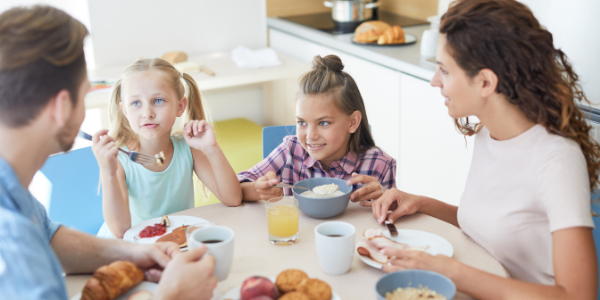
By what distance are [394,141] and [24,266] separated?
1.89 metres

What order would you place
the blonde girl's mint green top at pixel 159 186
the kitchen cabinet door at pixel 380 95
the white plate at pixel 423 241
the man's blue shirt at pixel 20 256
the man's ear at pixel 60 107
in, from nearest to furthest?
1. the man's blue shirt at pixel 20 256
2. the man's ear at pixel 60 107
3. the white plate at pixel 423 241
4. the blonde girl's mint green top at pixel 159 186
5. the kitchen cabinet door at pixel 380 95

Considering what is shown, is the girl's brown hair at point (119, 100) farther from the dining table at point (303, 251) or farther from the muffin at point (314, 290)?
the muffin at point (314, 290)

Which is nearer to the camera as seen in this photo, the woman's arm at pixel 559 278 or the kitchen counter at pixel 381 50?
the woman's arm at pixel 559 278

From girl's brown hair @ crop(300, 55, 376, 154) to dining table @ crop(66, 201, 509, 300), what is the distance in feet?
1.04

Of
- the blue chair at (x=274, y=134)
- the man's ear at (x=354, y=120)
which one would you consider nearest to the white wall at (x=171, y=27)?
the blue chair at (x=274, y=134)

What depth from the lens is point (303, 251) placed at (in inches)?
40.8

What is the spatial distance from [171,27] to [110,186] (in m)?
1.86

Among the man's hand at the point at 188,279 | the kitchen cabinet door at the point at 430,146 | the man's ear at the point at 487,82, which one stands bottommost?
the kitchen cabinet door at the point at 430,146

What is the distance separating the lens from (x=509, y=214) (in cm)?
103

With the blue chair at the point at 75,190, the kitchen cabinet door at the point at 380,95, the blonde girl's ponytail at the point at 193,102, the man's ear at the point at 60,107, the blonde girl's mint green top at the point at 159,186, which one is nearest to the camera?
the man's ear at the point at 60,107

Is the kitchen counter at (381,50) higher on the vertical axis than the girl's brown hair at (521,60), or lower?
lower

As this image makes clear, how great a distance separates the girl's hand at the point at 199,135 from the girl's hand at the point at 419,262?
608 mm

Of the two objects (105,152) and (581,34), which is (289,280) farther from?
(581,34)

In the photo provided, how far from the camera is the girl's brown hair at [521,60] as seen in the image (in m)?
0.97
